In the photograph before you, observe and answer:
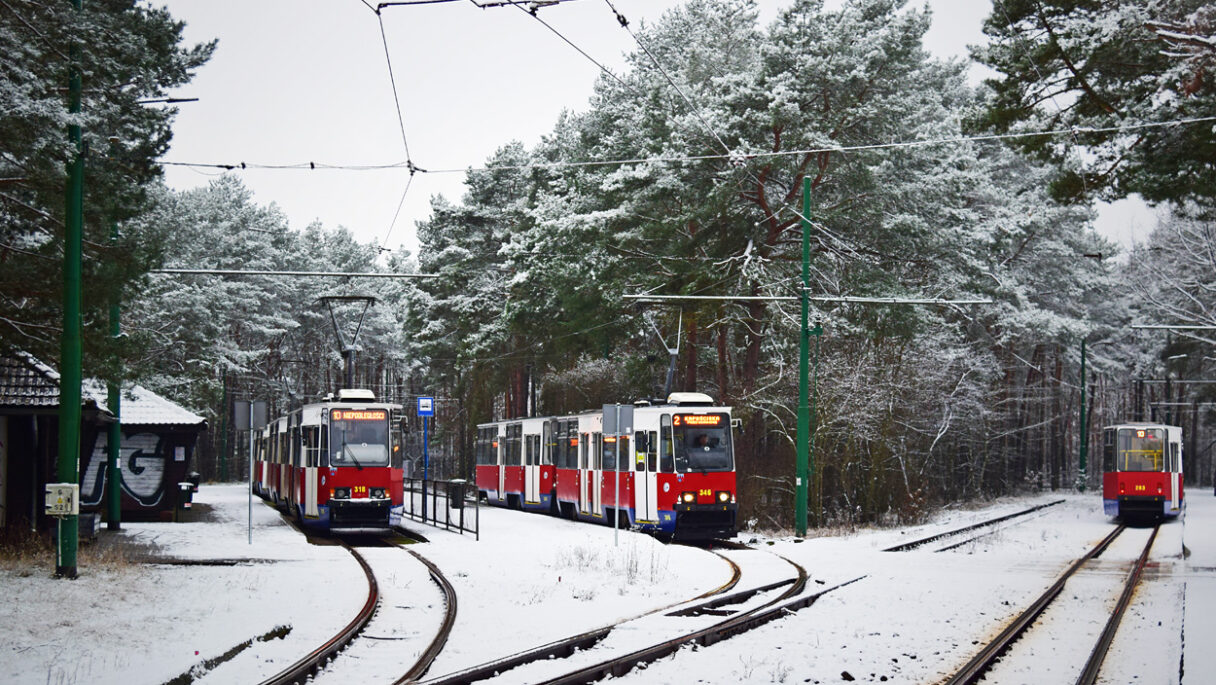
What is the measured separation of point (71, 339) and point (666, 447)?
13183mm

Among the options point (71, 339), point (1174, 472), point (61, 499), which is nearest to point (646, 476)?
point (61, 499)

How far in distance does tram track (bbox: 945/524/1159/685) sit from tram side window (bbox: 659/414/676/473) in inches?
330

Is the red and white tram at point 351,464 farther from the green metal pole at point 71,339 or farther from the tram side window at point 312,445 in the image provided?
the green metal pole at point 71,339

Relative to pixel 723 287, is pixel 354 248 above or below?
above

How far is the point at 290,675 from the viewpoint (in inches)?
385

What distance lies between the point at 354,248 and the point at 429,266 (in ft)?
120

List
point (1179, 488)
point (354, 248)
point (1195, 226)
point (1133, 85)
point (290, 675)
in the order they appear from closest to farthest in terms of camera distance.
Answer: point (290, 675), point (1133, 85), point (1179, 488), point (1195, 226), point (354, 248)

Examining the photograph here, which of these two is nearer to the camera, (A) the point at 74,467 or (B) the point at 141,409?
(A) the point at 74,467

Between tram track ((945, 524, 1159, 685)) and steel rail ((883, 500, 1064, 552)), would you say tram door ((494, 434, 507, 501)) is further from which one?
tram track ((945, 524, 1159, 685))

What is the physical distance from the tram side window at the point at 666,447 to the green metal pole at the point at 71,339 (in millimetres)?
12751

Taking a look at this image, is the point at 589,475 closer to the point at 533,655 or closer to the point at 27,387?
the point at 27,387

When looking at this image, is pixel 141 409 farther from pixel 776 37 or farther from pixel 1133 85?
pixel 1133 85

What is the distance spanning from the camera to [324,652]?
10859 millimetres

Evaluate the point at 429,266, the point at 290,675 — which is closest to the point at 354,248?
the point at 429,266
